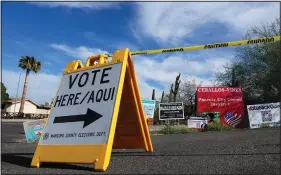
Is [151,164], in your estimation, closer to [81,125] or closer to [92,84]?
[81,125]

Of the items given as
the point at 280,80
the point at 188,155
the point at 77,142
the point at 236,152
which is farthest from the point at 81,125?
the point at 280,80

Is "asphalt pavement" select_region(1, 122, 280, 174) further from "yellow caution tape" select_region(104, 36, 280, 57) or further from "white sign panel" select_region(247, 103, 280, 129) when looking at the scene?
"white sign panel" select_region(247, 103, 280, 129)

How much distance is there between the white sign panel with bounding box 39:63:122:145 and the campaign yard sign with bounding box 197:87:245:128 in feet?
48.6

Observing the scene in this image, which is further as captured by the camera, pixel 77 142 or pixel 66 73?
pixel 66 73

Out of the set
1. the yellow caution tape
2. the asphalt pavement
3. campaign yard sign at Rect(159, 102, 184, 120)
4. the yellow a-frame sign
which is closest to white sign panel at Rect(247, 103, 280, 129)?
campaign yard sign at Rect(159, 102, 184, 120)

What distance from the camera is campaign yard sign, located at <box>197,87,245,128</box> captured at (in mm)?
20516

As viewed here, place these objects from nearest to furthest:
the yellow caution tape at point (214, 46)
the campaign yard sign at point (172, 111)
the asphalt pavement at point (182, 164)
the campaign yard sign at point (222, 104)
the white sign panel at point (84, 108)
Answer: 1. the asphalt pavement at point (182, 164)
2. the white sign panel at point (84, 108)
3. the yellow caution tape at point (214, 46)
4. the campaign yard sign at point (172, 111)
5. the campaign yard sign at point (222, 104)

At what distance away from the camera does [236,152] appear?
682 cm

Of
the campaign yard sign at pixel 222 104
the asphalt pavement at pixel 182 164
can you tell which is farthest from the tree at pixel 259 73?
the asphalt pavement at pixel 182 164

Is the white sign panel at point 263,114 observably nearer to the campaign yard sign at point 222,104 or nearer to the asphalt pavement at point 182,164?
the campaign yard sign at point 222,104

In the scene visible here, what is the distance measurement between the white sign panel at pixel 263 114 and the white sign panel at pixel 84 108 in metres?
14.1

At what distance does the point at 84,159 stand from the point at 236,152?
302 cm

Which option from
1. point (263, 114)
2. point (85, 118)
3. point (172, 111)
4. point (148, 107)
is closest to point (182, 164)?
point (85, 118)

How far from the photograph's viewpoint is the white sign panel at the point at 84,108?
5688mm
